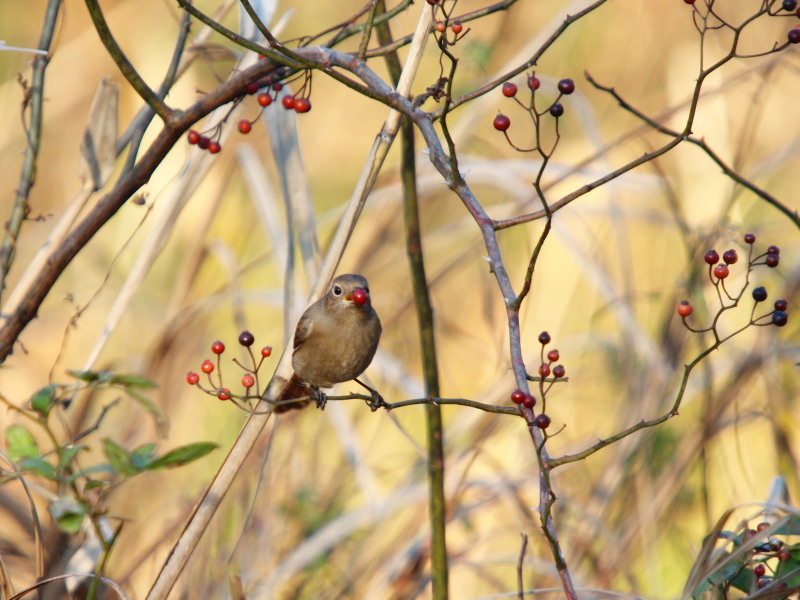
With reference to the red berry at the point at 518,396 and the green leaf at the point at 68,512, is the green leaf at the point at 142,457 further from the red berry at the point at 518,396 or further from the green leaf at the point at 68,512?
the red berry at the point at 518,396

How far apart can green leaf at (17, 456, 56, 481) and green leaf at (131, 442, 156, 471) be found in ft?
0.54

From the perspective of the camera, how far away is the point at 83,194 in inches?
90.8

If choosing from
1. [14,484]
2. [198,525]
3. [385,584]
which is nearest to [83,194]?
[198,525]

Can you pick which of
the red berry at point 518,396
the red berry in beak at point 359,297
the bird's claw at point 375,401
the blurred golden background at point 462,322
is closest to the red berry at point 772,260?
the red berry at point 518,396

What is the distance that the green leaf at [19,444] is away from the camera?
79.3 inches

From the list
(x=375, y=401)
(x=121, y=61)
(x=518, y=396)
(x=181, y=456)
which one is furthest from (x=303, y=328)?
(x=518, y=396)

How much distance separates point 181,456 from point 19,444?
0.41 meters

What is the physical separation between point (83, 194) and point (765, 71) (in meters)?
2.20

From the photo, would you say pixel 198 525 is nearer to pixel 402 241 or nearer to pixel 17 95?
pixel 402 241

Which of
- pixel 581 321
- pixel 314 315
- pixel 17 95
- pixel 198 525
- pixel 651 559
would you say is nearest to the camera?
pixel 198 525

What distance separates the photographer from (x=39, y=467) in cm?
189

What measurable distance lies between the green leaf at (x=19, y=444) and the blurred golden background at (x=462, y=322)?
Answer: 298 mm

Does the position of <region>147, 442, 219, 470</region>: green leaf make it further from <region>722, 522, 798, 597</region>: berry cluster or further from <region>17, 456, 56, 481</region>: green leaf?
<region>722, 522, 798, 597</region>: berry cluster

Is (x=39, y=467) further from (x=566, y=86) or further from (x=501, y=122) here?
(x=566, y=86)
